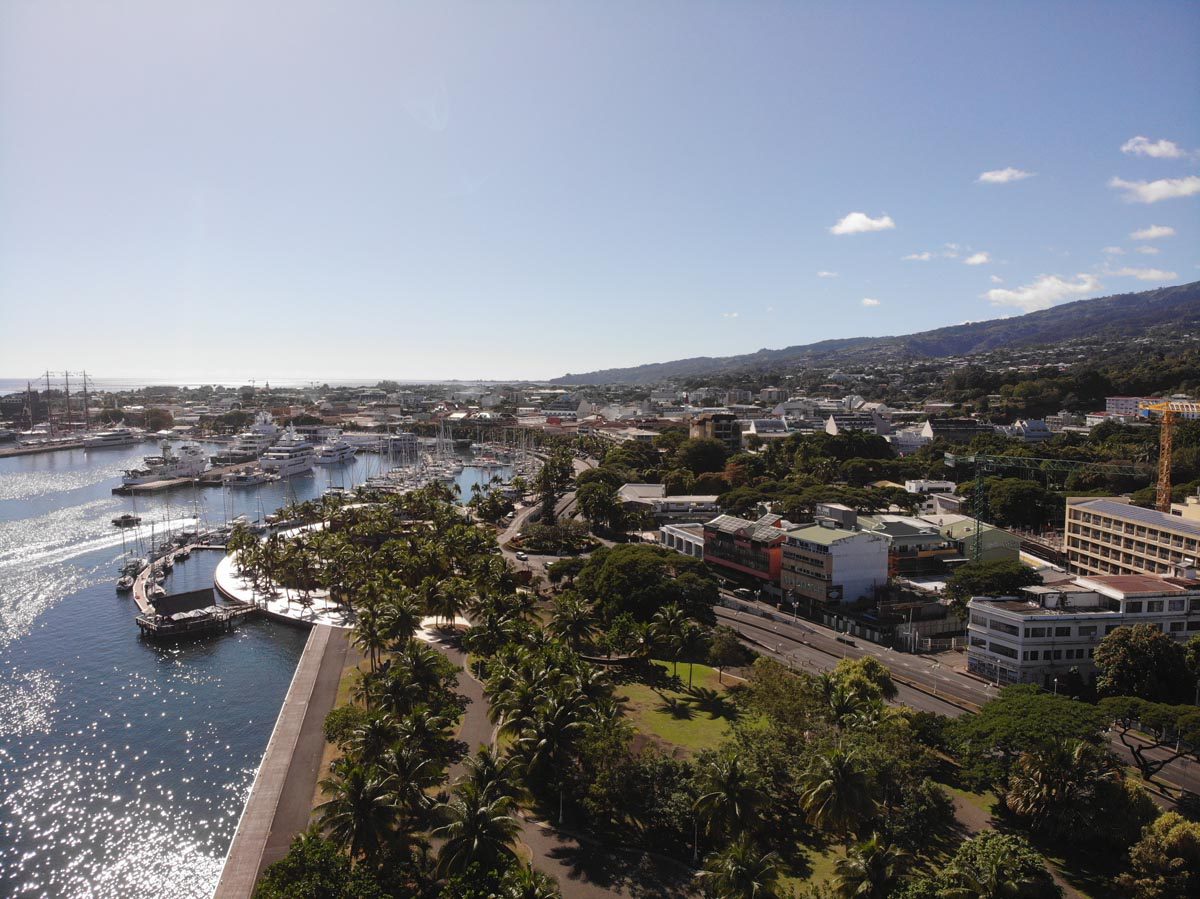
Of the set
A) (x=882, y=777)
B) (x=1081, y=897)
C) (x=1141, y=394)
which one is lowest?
(x=1081, y=897)

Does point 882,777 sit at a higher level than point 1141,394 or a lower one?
lower

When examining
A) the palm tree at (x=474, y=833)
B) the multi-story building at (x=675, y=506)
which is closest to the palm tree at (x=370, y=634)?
the palm tree at (x=474, y=833)

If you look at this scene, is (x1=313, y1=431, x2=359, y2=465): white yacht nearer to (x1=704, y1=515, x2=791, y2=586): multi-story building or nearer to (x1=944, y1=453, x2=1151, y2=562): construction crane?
(x1=704, y1=515, x2=791, y2=586): multi-story building

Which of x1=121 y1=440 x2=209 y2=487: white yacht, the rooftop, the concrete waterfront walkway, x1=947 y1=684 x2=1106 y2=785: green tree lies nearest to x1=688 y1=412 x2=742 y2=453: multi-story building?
the rooftop

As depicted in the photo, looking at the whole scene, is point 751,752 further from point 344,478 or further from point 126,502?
point 344,478

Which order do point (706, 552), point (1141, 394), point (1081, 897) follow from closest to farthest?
1. point (1081, 897)
2. point (706, 552)
3. point (1141, 394)

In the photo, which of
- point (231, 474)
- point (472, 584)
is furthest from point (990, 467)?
point (231, 474)
